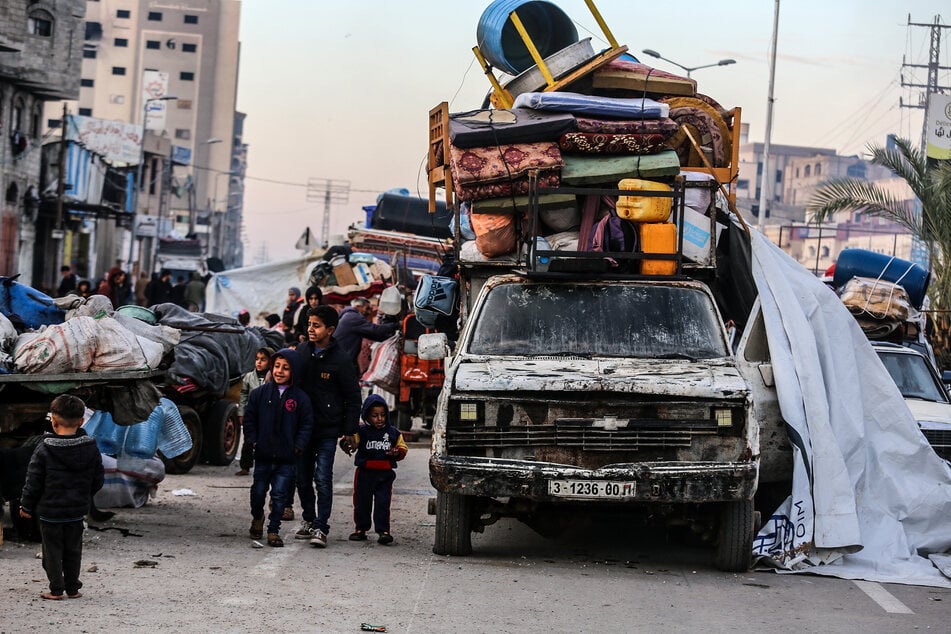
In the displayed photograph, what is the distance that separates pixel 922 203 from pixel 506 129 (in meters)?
15.0

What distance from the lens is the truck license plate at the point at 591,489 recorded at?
28.8ft

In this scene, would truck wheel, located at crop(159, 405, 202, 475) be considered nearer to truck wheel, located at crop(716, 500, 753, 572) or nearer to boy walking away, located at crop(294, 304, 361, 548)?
boy walking away, located at crop(294, 304, 361, 548)

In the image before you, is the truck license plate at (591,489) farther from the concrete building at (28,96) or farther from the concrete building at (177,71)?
the concrete building at (177,71)

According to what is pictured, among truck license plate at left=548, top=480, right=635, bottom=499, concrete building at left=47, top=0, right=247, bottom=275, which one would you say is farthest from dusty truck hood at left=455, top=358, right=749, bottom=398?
concrete building at left=47, top=0, right=247, bottom=275

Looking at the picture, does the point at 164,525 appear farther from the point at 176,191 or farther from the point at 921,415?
the point at 176,191

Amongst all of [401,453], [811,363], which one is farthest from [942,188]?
[401,453]

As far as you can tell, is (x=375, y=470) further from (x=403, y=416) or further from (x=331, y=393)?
(x=403, y=416)

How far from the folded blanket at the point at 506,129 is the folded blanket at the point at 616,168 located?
Result: 29 centimetres

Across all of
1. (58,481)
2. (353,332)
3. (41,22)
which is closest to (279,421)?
(58,481)

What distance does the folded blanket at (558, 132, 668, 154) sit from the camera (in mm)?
10961

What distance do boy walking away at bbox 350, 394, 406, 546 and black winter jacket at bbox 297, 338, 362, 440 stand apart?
17 centimetres

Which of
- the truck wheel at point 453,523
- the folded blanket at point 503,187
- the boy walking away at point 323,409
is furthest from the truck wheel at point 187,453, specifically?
the truck wheel at point 453,523

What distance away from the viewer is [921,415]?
38.7 ft

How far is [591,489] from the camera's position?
880 cm
